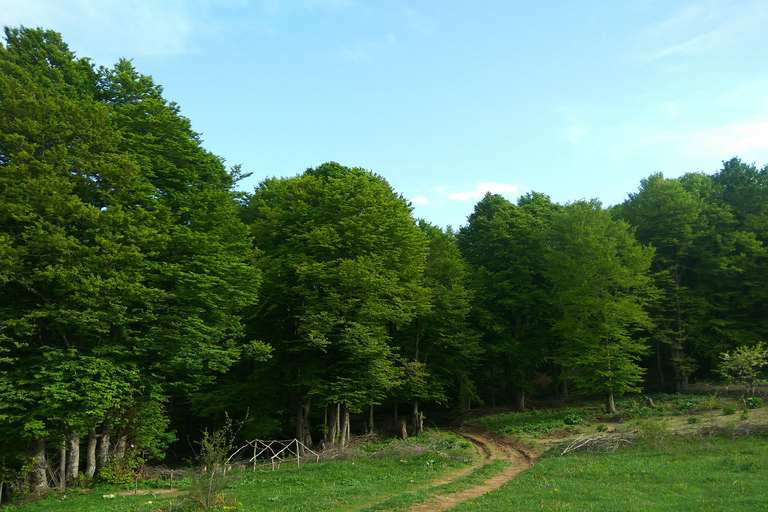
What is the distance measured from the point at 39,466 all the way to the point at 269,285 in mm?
12439

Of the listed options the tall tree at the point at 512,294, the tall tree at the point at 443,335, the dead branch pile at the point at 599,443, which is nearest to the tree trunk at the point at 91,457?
the tall tree at the point at 443,335

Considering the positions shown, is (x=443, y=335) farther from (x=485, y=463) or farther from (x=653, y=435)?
(x=653, y=435)

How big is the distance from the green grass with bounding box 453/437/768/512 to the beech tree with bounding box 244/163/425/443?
10431 mm

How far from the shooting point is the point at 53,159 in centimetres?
1712

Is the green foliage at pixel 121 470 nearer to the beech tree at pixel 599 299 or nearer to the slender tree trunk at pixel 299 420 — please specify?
the slender tree trunk at pixel 299 420

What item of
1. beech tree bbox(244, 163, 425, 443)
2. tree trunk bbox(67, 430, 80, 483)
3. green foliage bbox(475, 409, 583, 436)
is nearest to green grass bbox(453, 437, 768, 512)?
green foliage bbox(475, 409, 583, 436)

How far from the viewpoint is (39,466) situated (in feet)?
57.9

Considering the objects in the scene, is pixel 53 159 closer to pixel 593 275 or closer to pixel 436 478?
pixel 436 478

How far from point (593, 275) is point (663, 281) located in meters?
9.03

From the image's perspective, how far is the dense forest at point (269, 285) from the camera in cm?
1670

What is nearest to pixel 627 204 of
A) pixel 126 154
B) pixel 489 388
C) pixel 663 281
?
pixel 663 281

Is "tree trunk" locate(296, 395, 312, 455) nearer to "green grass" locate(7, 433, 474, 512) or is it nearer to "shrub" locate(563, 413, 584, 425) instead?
"green grass" locate(7, 433, 474, 512)

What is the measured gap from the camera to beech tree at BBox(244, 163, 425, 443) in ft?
79.7

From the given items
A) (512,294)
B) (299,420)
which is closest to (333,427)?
(299,420)
